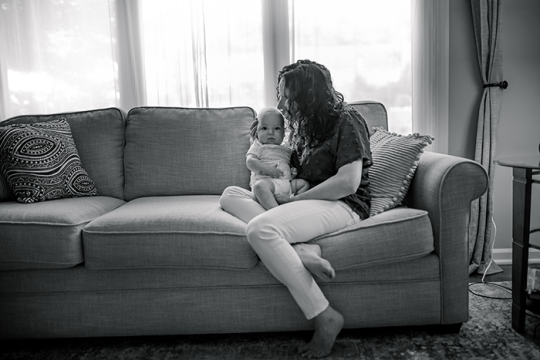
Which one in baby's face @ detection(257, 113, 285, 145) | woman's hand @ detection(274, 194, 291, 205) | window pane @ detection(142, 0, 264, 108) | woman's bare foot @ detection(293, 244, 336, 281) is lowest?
A: woman's bare foot @ detection(293, 244, 336, 281)

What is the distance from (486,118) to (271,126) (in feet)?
4.85

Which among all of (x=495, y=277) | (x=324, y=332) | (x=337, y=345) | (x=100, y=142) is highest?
(x=100, y=142)

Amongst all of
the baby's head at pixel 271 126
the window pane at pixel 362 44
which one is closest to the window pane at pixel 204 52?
the window pane at pixel 362 44

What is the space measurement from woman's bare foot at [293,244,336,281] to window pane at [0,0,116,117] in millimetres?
1878

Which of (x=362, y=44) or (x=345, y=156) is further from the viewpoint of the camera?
(x=362, y=44)

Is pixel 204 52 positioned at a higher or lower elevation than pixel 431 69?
higher

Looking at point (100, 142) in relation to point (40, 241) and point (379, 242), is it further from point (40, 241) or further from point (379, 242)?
point (379, 242)

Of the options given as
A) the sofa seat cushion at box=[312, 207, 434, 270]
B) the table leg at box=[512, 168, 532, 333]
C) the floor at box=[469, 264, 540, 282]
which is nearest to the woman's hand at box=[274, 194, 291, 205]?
the sofa seat cushion at box=[312, 207, 434, 270]

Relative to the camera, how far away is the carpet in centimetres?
181

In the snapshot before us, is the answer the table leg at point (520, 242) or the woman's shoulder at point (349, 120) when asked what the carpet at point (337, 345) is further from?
the woman's shoulder at point (349, 120)

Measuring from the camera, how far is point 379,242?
1.84 meters

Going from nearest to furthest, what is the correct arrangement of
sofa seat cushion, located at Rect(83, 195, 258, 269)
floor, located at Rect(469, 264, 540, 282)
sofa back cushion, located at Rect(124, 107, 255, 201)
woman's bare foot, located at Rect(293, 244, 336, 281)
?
woman's bare foot, located at Rect(293, 244, 336, 281), sofa seat cushion, located at Rect(83, 195, 258, 269), sofa back cushion, located at Rect(124, 107, 255, 201), floor, located at Rect(469, 264, 540, 282)

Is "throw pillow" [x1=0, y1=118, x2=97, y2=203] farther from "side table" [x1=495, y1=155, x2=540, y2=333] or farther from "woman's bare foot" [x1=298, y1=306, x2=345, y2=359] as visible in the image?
"side table" [x1=495, y1=155, x2=540, y2=333]

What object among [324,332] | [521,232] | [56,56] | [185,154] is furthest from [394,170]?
[56,56]
